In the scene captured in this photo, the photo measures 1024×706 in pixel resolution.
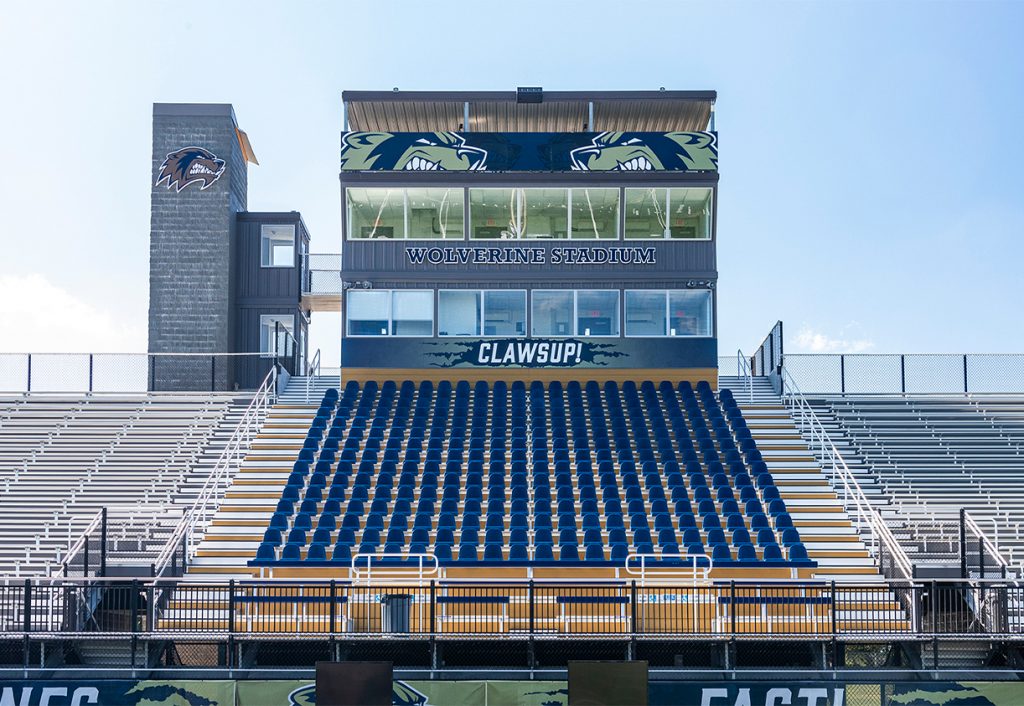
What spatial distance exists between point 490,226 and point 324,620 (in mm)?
14724

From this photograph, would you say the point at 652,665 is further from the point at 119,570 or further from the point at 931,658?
the point at 119,570

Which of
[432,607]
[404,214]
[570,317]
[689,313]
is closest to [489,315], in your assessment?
[570,317]

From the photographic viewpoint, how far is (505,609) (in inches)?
725

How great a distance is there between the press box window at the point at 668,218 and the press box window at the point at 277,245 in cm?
1066

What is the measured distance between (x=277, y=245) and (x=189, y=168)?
10.9 ft

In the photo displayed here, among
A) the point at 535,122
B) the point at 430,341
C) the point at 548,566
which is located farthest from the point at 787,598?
the point at 535,122

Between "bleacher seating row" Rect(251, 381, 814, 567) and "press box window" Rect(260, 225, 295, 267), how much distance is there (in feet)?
22.8

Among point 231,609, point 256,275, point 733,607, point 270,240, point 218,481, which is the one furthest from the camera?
point 270,240

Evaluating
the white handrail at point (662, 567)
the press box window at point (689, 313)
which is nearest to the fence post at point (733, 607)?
the white handrail at point (662, 567)

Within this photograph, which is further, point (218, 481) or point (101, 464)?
point (101, 464)

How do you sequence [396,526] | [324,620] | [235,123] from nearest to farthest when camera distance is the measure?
[324,620] → [396,526] → [235,123]

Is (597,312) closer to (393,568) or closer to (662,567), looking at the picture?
(662,567)

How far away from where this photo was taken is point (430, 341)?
30391mm

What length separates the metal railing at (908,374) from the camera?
104 ft
